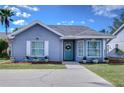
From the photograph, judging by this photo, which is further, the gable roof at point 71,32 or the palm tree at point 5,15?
the palm tree at point 5,15

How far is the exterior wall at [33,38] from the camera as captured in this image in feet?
94.1

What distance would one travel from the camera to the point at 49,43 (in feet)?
94.2

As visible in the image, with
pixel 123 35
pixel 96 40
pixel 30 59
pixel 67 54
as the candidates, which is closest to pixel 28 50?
pixel 30 59

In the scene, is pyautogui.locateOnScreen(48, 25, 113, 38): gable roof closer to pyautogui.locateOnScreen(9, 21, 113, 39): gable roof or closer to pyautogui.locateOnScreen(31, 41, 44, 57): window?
pyautogui.locateOnScreen(9, 21, 113, 39): gable roof

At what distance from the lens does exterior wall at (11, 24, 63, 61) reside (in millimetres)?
28672

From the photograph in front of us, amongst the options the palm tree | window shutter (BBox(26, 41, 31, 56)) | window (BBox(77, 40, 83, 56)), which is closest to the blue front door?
window (BBox(77, 40, 83, 56))

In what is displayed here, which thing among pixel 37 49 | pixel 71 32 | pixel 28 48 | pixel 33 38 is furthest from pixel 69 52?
pixel 28 48

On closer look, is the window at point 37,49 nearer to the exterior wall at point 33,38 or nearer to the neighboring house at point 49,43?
the neighboring house at point 49,43

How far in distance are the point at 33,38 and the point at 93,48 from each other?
5.51 metres

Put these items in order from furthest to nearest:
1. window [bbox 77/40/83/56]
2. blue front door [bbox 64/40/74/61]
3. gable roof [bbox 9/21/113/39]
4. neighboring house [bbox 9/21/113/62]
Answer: blue front door [bbox 64/40/74/61] < window [bbox 77/40/83/56] < neighboring house [bbox 9/21/113/62] < gable roof [bbox 9/21/113/39]

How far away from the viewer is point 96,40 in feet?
94.9

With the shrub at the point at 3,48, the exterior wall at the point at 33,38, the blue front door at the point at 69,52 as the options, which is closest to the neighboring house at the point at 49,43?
the exterior wall at the point at 33,38
